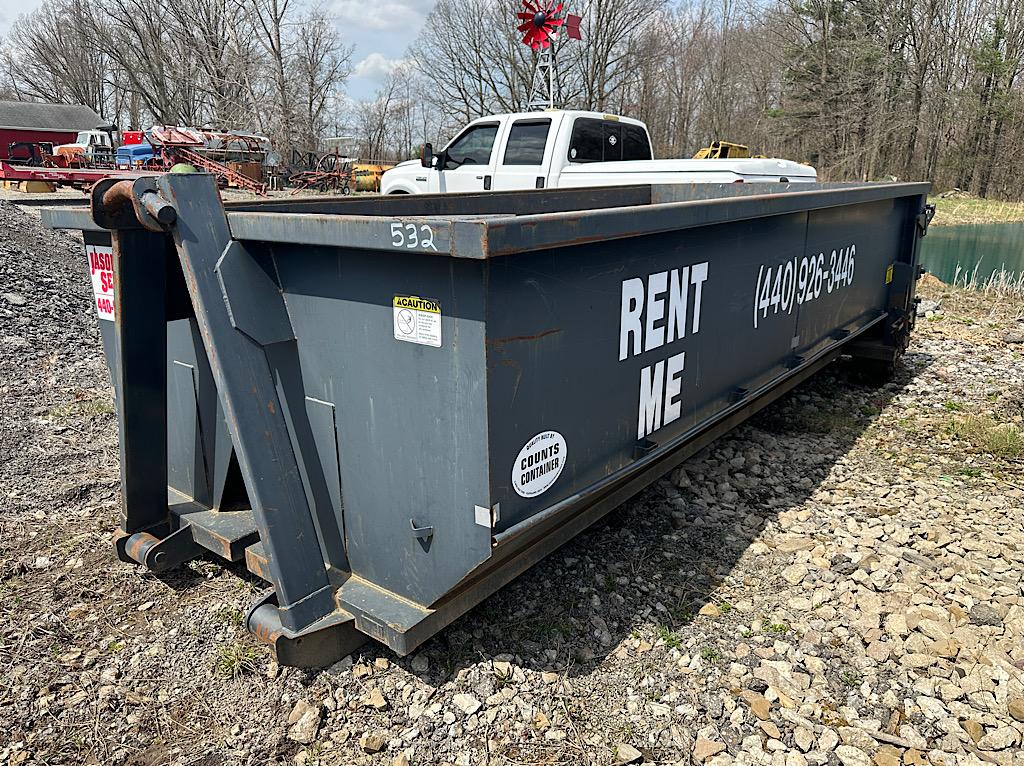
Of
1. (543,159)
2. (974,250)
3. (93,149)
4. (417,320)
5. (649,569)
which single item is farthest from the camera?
(93,149)

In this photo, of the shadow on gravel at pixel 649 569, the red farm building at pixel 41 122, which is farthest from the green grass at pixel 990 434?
the red farm building at pixel 41 122

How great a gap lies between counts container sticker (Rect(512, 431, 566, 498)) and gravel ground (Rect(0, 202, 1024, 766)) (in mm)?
713

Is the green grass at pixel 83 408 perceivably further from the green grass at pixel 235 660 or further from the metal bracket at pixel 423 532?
the metal bracket at pixel 423 532

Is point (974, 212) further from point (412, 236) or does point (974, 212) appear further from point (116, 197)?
point (116, 197)

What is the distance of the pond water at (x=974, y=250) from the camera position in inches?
558

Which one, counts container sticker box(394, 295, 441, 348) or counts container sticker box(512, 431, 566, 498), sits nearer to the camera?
counts container sticker box(394, 295, 441, 348)

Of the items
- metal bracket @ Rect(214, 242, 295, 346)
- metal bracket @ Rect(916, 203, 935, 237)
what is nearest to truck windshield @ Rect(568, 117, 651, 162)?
metal bracket @ Rect(916, 203, 935, 237)

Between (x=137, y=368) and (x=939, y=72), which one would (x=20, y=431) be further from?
(x=939, y=72)

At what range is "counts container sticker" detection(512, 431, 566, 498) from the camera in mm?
2340

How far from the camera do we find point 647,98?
140ft

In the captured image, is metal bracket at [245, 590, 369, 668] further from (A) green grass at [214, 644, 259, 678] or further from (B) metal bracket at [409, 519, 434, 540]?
(B) metal bracket at [409, 519, 434, 540]

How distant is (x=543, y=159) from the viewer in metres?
9.05

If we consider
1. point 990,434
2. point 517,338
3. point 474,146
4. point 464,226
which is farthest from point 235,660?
point 474,146

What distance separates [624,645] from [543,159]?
23.6ft
